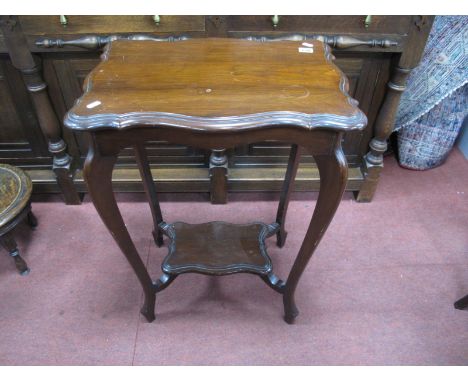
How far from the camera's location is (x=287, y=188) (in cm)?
135

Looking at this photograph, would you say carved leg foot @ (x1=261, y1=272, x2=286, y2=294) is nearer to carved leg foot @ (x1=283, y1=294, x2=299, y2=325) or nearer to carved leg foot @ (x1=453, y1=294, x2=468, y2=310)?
carved leg foot @ (x1=283, y1=294, x2=299, y2=325)

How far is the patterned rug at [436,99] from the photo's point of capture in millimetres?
1535

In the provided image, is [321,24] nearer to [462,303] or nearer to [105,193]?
[105,193]

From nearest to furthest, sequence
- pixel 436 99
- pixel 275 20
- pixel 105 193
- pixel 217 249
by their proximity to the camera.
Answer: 1. pixel 105 193
2. pixel 275 20
3. pixel 217 249
4. pixel 436 99

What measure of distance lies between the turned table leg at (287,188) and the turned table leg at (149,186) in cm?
48

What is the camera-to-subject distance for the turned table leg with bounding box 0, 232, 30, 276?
1355 millimetres

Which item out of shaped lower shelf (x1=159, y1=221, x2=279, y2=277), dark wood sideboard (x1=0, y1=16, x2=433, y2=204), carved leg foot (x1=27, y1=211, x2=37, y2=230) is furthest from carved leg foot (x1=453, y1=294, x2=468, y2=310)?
carved leg foot (x1=27, y1=211, x2=37, y2=230)

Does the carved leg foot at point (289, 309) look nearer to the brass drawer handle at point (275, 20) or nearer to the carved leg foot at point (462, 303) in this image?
the carved leg foot at point (462, 303)

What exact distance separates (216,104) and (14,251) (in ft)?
3.50

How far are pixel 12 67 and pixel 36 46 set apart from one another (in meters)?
0.20

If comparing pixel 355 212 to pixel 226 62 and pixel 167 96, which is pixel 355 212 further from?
pixel 167 96

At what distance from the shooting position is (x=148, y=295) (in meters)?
1.24

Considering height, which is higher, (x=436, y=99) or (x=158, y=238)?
(x=436, y=99)

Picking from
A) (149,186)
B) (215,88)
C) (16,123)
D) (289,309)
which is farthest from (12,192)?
(289,309)
